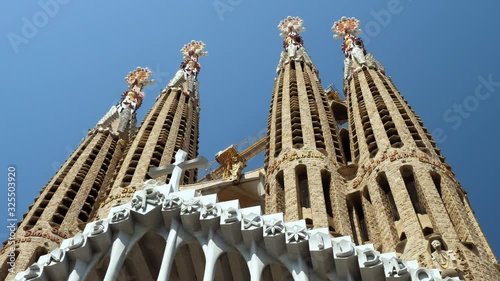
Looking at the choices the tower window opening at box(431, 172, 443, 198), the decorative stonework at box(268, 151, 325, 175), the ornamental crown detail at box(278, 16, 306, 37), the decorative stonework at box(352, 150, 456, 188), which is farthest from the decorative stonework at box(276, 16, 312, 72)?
the tower window opening at box(431, 172, 443, 198)

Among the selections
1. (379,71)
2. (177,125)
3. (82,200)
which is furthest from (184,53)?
(82,200)

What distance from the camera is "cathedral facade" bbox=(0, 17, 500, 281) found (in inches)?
590

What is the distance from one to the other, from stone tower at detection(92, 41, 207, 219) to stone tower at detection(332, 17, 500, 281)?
8882 millimetres

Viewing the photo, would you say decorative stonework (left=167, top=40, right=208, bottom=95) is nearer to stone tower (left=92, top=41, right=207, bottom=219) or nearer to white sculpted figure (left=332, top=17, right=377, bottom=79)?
stone tower (left=92, top=41, right=207, bottom=219)

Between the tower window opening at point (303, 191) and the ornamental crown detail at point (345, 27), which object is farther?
the ornamental crown detail at point (345, 27)

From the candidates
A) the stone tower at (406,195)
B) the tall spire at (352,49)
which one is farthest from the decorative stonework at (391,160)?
the tall spire at (352,49)

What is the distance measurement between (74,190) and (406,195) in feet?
54.8

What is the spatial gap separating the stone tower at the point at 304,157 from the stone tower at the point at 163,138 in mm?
5104

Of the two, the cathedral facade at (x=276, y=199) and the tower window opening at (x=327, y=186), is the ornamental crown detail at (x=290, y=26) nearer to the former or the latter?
the cathedral facade at (x=276, y=199)

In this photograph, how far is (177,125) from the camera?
1609 inches

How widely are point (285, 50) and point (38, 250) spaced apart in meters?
22.3

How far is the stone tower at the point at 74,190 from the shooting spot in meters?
29.7

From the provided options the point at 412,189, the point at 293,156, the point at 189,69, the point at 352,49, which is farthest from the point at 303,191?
the point at 189,69

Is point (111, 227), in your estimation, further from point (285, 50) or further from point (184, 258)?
point (285, 50)
